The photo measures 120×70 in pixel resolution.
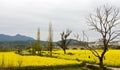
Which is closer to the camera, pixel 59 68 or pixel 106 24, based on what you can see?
pixel 106 24

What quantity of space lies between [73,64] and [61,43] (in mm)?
51759

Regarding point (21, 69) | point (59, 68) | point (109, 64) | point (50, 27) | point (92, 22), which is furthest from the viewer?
point (50, 27)

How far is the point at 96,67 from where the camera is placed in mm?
42344

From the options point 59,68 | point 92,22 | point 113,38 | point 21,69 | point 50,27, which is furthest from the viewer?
point 50,27

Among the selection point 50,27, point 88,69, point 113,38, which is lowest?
point 88,69

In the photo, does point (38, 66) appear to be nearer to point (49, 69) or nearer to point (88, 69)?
point (49, 69)

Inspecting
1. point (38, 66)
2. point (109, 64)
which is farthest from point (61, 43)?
point (38, 66)

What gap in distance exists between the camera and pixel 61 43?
95938 millimetres

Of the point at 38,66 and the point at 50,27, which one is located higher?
the point at 50,27

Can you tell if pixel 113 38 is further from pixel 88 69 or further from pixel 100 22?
pixel 88 69

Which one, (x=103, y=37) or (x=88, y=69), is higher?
(x=103, y=37)

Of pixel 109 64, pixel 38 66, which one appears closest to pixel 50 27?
pixel 109 64

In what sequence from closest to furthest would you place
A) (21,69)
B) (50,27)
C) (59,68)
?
(21,69) < (59,68) < (50,27)

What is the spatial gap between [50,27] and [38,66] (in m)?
49.6
